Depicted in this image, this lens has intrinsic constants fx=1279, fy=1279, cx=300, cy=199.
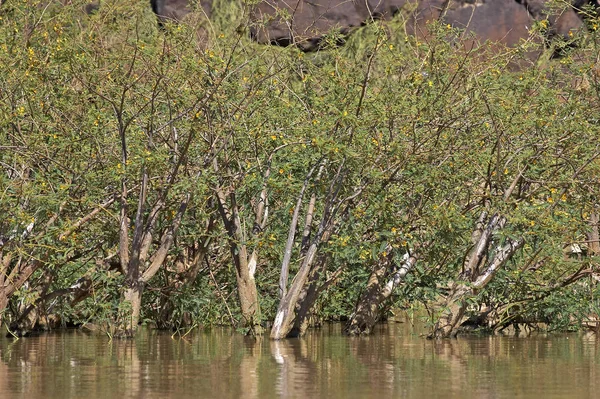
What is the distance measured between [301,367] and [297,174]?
4.47 meters

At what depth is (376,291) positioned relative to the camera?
53.7ft

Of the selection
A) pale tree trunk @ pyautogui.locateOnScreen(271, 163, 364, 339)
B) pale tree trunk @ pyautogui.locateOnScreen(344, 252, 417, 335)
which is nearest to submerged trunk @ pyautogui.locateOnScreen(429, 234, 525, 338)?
pale tree trunk @ pyautogui.locateOnScreen(344, 252, 417, 335)

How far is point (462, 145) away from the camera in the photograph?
15742mm

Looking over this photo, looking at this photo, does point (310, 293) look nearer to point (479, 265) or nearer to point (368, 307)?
point (368, 307)

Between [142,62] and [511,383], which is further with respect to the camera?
[142,62]

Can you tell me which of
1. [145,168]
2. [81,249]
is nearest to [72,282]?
[81,249]

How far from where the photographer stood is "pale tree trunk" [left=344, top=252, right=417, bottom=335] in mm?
15969

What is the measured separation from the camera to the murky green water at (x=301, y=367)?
990cm

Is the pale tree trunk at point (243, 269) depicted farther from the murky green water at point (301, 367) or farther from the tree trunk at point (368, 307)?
the tree trunk at point (368, 307)

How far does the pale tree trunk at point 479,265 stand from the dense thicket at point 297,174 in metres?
0.04

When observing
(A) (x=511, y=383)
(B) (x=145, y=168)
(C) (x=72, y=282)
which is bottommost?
(A) (x=511, y=383)

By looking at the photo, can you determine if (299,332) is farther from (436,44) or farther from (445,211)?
(436,44)

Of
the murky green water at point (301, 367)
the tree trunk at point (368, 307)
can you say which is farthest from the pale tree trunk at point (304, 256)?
the tree trunk at point (368, 307)

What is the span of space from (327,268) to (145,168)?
2.84m
